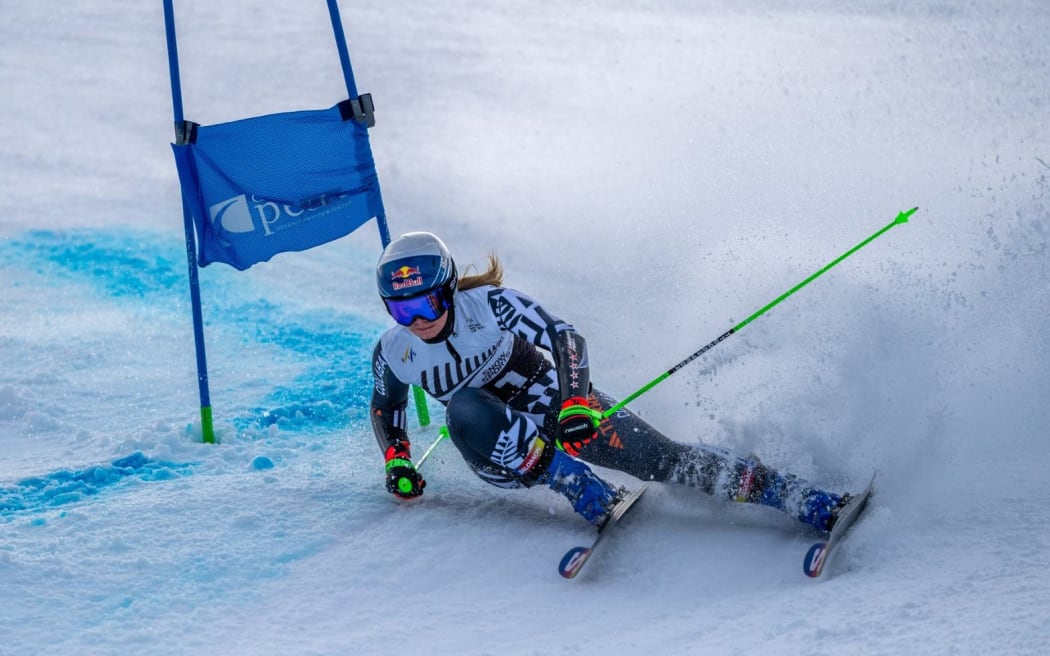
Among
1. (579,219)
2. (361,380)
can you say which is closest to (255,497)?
(361,380)

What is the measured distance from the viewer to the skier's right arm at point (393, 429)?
3.86 meters

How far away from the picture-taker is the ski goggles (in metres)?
3.48

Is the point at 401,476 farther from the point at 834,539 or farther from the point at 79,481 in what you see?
the point at 834,539

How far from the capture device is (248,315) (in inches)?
262

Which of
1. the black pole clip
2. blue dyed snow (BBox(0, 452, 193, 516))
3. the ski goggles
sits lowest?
blue dyed snow (BBox(0, 452, 193, 516))

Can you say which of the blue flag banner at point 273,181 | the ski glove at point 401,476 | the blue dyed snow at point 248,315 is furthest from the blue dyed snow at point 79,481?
the ski glove at point 401,476

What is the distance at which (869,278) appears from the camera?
4.63 meters

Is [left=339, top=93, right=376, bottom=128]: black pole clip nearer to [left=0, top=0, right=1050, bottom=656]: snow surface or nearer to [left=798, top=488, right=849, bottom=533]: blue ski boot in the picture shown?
[left=0, top=0, right=1050, bottom=656]: snow surface

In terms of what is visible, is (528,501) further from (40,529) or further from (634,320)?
(634,320)

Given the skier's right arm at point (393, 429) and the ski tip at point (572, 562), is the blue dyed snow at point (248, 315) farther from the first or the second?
the ski tip at point (572, 562)

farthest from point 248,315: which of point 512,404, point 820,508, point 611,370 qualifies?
point 820,508

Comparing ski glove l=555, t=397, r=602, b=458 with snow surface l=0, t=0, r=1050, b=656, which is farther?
ski glove l=555, t=397, r=602, b=458

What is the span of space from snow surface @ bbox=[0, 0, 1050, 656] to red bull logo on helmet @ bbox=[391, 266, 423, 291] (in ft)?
3.11

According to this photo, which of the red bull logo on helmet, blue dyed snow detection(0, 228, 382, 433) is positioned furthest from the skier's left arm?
blue dyed snow detection(0, 228, 382, 433)
